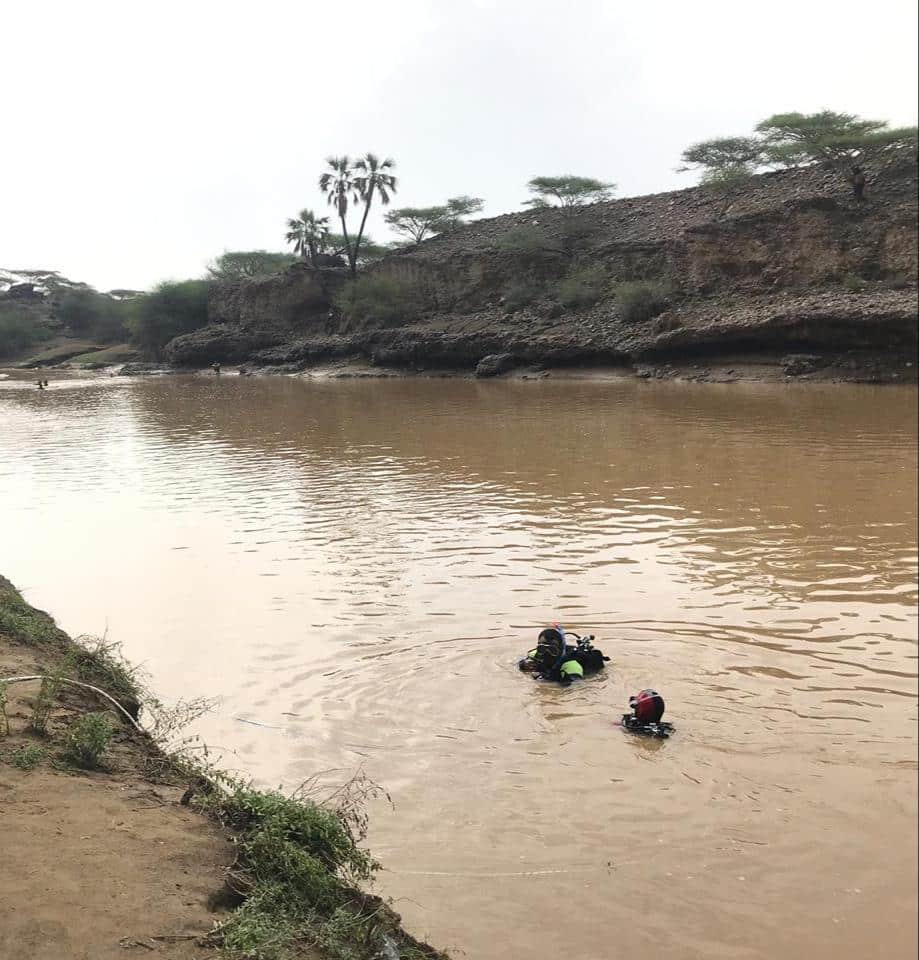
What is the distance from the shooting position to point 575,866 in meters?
3.78

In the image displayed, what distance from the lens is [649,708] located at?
4.84m

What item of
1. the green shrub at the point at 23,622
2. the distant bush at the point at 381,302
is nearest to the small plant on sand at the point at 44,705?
the green shrub at the point at 23,622

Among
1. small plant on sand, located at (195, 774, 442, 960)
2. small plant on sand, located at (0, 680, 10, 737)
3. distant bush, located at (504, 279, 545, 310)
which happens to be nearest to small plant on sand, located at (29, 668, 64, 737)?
small plant on sand, located at (0, 680, 10, 737)

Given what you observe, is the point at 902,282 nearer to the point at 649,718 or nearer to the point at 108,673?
the point at 649,718

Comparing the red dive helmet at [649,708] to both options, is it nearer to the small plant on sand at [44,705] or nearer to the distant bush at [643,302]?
the small plant on sand at [44,705]

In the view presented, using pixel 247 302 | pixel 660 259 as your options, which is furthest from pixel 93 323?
pixel 660 259

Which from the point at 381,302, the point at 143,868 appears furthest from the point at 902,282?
the point at 381,302

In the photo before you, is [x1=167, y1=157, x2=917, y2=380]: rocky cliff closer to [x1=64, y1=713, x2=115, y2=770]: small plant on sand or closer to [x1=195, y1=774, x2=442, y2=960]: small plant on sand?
[x1=195, y1=774, x2=442, y2=960]: small plant on sand

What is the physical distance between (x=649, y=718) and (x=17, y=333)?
81.5 metres

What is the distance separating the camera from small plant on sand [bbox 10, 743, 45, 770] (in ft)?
14.9

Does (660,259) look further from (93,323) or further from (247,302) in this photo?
(93,323)

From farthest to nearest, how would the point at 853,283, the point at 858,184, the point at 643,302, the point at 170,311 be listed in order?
the point at 170,311
the point at 643,302
the point at 858,184
the point at 853,283

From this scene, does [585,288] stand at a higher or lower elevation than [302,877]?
higher

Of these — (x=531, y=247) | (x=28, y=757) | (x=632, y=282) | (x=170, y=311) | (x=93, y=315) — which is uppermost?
(x=93, y=315)
